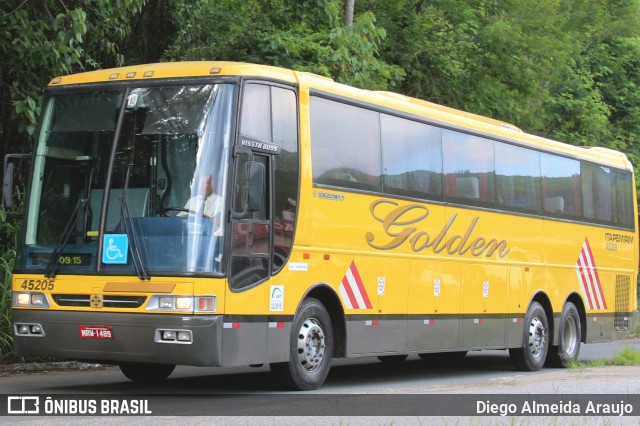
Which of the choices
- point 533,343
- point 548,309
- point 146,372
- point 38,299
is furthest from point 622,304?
point 38,299

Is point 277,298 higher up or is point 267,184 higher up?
point 267,184

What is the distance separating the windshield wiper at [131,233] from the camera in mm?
11602

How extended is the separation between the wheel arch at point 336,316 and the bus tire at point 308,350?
17cm

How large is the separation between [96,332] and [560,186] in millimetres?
10411

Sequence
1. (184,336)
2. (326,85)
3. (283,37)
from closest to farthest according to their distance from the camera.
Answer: (184,336) → (326,85) → (283,37)

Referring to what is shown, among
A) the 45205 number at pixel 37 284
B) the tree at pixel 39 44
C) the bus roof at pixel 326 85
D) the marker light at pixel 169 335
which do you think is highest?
the tree at pixel 39 44

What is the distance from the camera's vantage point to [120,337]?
37.9ft

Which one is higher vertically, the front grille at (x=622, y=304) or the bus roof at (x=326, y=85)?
the bus roof at (x=326, y=85)

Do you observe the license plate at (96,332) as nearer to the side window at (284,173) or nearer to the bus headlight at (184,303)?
the bus headlight at (184,303)

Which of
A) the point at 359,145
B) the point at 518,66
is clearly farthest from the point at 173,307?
the point at 518,66

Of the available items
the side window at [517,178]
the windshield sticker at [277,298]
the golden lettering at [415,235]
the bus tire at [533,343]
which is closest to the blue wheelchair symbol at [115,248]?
the windshield sticker at [277,298]

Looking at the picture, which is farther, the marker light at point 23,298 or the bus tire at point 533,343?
the bus tire at point 533,343

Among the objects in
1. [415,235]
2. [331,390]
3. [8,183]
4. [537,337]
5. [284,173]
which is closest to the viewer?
[8,183]

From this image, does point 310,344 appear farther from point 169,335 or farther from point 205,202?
point 205,202
